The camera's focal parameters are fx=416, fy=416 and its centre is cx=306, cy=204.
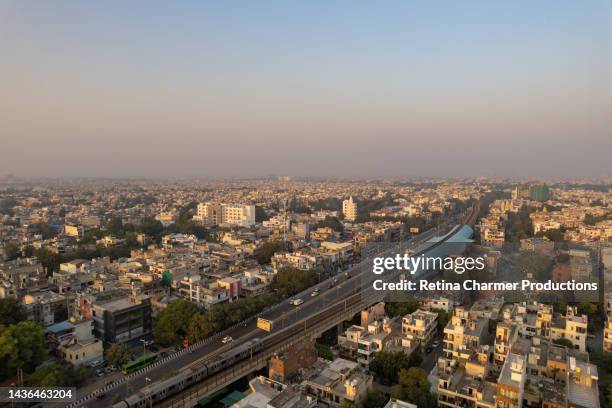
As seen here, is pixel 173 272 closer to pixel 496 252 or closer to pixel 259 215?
pixel 496 252

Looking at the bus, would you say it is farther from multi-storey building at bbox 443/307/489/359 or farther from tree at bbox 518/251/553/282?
tree at bbox 518/251/553/282

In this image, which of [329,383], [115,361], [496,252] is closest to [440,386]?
[329,383]

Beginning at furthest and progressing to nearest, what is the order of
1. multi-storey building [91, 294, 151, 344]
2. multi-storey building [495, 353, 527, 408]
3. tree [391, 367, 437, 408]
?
multi-storey building [91, 294, 151, 344]
tree [391, 367, 437, 408]
multi-storey building [495, 353, 527, 408]

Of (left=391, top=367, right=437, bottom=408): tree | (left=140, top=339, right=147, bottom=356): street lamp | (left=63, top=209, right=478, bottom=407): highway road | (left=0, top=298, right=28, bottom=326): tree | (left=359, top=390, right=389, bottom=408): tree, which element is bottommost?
(left=140, top=339, right=147, bottom=356): street lamp

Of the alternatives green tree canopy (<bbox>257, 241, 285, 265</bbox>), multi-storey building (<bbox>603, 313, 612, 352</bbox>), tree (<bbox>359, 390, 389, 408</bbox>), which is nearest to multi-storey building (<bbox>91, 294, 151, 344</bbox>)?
tree (<bbox>359, 390, 389, 408</bbox>)

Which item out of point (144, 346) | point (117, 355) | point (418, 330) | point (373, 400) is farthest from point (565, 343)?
point (117, 355)

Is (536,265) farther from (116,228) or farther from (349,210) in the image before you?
(116,228)
